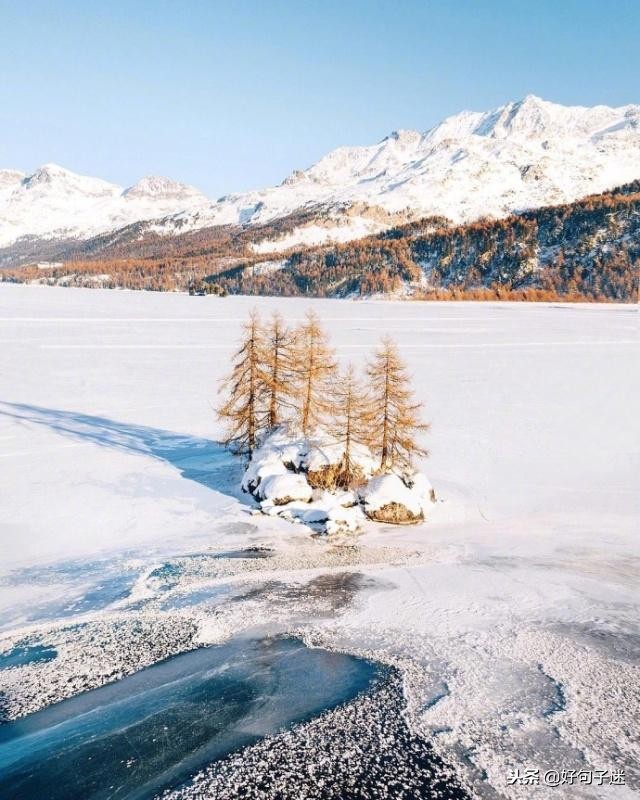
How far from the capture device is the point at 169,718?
30.4 ft

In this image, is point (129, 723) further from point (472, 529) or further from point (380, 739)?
point (472, 529)

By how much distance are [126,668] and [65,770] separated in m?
2.72

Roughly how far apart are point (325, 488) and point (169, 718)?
1124cm

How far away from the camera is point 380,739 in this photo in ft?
29.2

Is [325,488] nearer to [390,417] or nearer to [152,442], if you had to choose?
[390,417]

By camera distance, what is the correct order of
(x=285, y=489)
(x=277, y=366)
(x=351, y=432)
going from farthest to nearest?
1. (x=277, y=366)
2. (x=351, y=432)
3. (x=285, y=489)

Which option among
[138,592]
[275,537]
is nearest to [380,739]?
[138,592]

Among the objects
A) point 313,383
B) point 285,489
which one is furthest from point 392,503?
point 313,383

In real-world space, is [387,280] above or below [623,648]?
above

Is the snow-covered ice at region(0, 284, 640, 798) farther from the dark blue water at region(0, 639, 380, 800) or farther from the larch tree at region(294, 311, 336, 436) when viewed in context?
the larch tree at region(294, 311, 336, 436)

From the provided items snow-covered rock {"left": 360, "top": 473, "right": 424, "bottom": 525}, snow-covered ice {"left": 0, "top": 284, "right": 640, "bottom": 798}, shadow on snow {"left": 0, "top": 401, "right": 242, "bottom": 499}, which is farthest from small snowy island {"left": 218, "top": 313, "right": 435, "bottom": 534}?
shadow on snow {"left": 0, "top": 401, "right": 242, "bottom": 499}

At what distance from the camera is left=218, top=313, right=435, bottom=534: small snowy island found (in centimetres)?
1927

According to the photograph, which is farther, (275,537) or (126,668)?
(275,537)

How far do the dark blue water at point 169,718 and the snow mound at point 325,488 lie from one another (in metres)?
7.21
